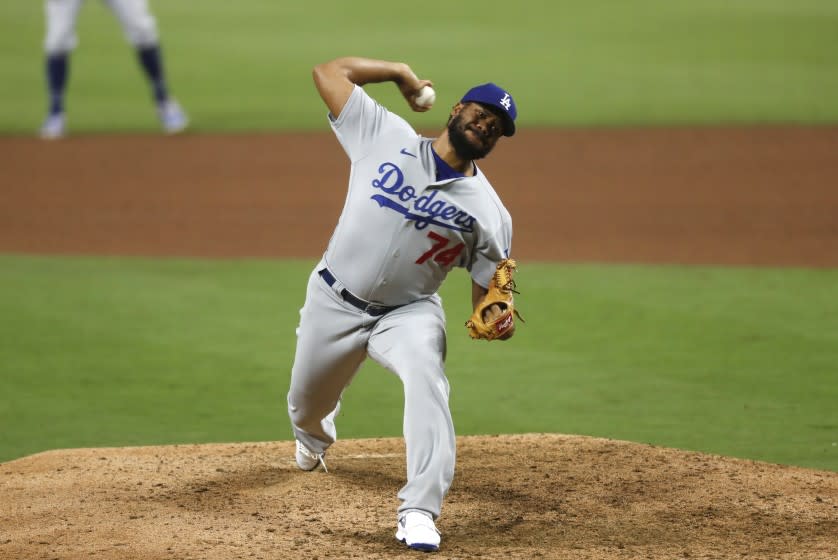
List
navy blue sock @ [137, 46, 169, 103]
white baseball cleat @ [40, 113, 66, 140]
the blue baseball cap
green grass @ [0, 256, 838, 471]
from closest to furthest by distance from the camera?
the blue baseball cap → green grass @ [0, 256, 838, 471] → navy blue sock @ [137, 46, 169, 103] → white baseball cleat @ [40, 113, 66, 140]

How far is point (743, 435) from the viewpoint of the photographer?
6.39m

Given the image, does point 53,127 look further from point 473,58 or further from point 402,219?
point 402,219

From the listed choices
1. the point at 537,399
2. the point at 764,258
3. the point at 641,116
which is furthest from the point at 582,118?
the point at 537,399

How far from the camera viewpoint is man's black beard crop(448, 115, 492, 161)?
496 centimetres

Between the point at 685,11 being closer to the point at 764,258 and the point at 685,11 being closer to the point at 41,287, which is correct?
the point at 764,258

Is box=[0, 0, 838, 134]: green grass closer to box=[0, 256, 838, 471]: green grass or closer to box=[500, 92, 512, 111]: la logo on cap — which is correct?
box=[0, 256, 838, 471]: green grass

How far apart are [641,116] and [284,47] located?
6.08m

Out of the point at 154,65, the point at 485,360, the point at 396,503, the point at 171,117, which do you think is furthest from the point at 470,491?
the point at 171,117

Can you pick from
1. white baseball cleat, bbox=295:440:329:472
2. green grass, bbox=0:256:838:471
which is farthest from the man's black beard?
green grass, bbox=0:256:838:471

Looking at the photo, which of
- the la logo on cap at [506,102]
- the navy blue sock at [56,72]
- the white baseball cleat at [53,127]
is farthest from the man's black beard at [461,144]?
the white baseball cleat at [53,127]

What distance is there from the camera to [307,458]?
223 inches

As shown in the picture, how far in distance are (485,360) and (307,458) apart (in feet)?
7.35

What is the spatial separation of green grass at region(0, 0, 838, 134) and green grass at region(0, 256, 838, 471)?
5.18m

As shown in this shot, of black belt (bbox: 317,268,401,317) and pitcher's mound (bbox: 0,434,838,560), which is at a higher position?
black belt (bbox: 317,268,401,317)
